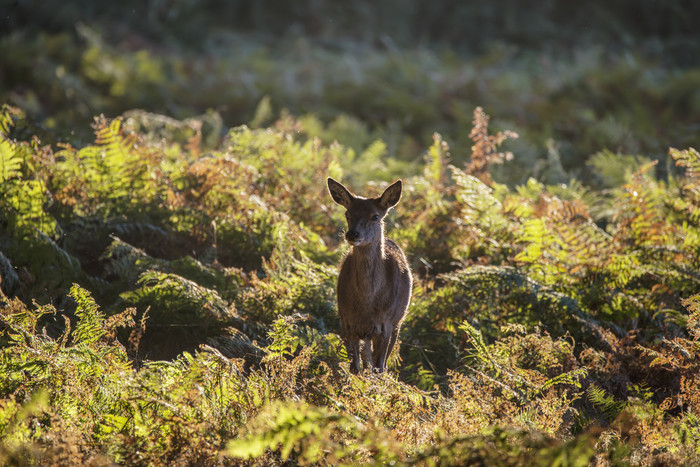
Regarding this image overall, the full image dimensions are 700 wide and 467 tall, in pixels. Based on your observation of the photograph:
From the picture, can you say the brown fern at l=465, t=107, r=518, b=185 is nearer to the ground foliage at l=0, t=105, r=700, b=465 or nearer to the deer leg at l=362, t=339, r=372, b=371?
the ground foliage at l=0, t=105, r=700, b=465

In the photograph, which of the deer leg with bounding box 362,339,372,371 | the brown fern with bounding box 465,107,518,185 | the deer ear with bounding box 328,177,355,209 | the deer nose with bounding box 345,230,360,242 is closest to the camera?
the deer nose with bounding box 345,230,360,242

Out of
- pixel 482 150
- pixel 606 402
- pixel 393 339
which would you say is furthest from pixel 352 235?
pixel 482 150

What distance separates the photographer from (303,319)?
5.55m

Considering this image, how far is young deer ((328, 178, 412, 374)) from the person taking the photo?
6.22 metres

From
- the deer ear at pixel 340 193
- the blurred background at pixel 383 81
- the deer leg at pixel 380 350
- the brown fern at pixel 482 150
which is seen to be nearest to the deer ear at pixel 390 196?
the deer ear at pixel 340 193

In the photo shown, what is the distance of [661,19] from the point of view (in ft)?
77.6

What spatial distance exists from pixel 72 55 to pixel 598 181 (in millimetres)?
11216

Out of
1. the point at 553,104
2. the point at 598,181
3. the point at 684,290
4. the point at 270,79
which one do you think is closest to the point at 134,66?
the point at 270,79

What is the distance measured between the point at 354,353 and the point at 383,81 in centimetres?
1191

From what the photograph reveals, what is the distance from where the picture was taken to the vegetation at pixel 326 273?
4324 millimetres

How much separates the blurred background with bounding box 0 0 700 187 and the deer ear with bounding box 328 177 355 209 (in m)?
4.03

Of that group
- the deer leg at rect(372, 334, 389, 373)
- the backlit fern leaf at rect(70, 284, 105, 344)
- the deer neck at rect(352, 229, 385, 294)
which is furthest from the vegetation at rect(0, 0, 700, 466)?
the deer neck at rect(352, 229, 385, 294)

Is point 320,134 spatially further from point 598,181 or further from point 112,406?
point 112,406

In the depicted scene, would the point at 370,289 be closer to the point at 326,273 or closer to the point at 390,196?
the point at 390,196
